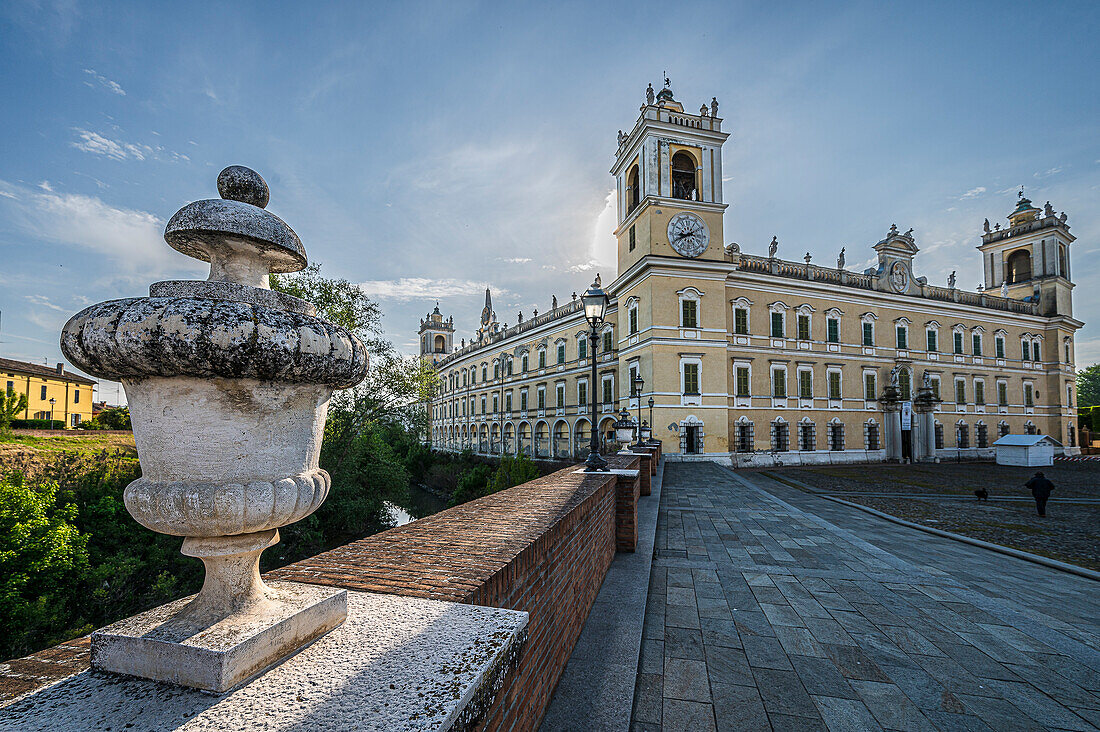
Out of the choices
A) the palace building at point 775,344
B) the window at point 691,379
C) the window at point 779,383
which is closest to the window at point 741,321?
the palace building at point 775,344

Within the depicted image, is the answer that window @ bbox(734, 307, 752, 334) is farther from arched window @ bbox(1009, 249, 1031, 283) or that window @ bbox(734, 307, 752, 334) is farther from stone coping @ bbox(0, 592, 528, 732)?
stone coping @ bbox(0, 592, 528, 732)

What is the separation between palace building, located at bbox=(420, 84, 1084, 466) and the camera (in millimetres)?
26531

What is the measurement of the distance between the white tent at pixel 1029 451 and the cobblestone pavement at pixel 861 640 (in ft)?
93.2

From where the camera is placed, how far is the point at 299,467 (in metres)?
1.76

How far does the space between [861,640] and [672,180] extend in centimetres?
2827

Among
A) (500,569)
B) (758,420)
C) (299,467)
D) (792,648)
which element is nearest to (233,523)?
(299,467)

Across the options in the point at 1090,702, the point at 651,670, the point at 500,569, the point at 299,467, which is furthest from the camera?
the point at 651,670

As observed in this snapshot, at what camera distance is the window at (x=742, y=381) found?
2862cm

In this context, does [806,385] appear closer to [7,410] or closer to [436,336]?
[7,410]

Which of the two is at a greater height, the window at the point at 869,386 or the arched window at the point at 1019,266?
the arched window at the point at 1019,266

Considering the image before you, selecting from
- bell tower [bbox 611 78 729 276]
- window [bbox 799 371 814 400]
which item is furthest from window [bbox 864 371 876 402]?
bell tower [bbox 611 78 729 276]

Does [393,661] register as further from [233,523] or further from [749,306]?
[749,306]

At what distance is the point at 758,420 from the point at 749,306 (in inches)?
268

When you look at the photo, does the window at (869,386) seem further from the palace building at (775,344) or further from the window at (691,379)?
the window at (691,379)
